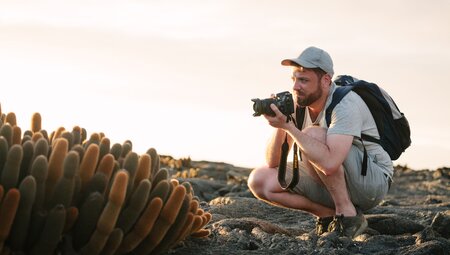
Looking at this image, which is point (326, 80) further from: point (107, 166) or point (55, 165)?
point (55, 165)

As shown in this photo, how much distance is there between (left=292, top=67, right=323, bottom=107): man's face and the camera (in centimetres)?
676

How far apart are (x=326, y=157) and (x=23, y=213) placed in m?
3.00

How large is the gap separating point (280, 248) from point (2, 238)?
1.96 meters

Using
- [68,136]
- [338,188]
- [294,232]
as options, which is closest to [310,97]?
[338,188]

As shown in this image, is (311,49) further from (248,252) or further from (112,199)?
(112,199)

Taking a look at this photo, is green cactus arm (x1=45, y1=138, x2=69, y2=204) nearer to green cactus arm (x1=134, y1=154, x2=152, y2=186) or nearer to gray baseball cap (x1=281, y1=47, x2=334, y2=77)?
green cactus arm (x1=134, y1=154, x2=152, y2=186)

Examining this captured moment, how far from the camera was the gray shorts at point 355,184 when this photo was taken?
696cm

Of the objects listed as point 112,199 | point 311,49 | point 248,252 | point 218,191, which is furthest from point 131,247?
point 218,191

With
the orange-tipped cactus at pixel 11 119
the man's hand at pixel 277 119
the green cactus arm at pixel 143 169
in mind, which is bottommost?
the green cactus arm at pixel 143 169

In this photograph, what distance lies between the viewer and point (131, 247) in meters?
4.43

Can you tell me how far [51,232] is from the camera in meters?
4.21

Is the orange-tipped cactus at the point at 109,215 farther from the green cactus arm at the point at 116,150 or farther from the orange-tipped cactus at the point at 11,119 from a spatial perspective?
the orange-tipped cactus at the point at 11,119

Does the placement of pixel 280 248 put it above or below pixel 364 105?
below

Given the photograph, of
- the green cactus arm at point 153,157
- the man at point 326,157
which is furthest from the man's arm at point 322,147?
the green cactus arm at point 153,157
